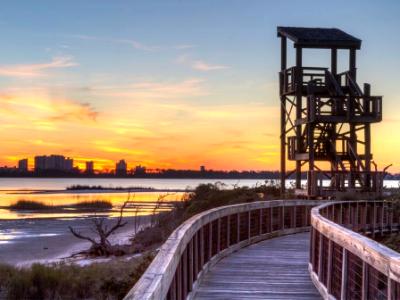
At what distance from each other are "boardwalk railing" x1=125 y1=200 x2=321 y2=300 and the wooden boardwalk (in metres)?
0.23

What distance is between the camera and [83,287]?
16328 mm

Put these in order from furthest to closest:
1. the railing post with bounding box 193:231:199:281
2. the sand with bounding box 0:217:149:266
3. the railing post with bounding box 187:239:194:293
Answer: the sand with bounding box 0:217:149:266
the railing post with bounding box 193:231:199:281
the railing post with bounding box 187:239:194:293

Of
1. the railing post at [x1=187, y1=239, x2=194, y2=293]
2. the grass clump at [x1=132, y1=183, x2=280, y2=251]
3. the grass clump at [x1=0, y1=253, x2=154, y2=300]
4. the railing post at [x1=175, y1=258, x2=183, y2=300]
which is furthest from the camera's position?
the grass clump at [x1=132, y1=183, x2=280, y2=251]

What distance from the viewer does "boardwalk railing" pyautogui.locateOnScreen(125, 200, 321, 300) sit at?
5.19m

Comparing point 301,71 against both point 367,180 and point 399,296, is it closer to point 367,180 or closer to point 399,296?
point 367,180

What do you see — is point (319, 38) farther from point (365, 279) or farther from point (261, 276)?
point (365, 279)

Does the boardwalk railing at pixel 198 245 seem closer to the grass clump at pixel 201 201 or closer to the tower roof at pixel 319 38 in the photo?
the grass clump at pixel 201 201

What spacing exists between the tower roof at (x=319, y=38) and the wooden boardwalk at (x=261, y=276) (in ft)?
61.7

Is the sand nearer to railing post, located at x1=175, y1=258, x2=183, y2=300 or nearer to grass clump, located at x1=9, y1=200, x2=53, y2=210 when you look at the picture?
grass clump, located at x1=9, y1=200, x2=53, y2=210

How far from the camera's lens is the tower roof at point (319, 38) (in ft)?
110

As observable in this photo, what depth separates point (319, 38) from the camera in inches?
1326

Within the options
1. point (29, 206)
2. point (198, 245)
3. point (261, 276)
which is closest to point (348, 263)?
point (198, 245)

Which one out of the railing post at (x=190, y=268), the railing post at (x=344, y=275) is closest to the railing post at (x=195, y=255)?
the railing post at (x=190, y=268)

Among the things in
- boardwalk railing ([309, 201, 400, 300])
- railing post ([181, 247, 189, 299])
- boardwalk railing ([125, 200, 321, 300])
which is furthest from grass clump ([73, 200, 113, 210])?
railing post ([181, 247, 189, 299])
